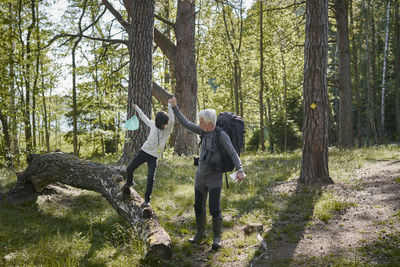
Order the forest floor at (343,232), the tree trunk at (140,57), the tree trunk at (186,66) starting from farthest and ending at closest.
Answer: the tree trunk at (186,66) < the tree trunk at (140,57) < the forest floor at (343,232)

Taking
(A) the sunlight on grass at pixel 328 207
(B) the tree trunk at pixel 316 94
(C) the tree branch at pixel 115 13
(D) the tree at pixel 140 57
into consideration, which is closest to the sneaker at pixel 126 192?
(A) the sunlight on grass at pixel 328 207

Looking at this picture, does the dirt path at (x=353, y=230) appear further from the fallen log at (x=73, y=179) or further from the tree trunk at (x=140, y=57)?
the tree trunk at (x=140, y=57)

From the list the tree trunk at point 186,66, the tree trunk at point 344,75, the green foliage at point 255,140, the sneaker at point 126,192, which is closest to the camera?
the sneaker at point 126,192

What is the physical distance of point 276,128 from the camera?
1051 inches

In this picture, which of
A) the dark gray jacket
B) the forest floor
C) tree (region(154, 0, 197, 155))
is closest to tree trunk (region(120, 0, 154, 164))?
tree (region(154, 0, 197, 155))

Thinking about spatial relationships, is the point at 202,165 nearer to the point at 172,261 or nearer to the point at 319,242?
the point at 172,261

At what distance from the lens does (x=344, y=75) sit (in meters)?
15.9

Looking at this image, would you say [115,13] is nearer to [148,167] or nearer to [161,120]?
[161,120]

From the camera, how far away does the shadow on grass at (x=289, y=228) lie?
4827 millimetres

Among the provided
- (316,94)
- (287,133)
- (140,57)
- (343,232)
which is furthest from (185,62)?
(287,133)

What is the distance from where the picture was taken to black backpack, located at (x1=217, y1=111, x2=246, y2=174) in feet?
17.2

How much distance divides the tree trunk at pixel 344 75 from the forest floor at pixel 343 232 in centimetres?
Result: 833

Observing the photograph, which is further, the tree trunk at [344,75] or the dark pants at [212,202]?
the tree trunk at [344,75]

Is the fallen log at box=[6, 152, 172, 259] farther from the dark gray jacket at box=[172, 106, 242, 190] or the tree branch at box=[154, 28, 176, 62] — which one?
the tree branch at box=[154, 28, 176, 62]
